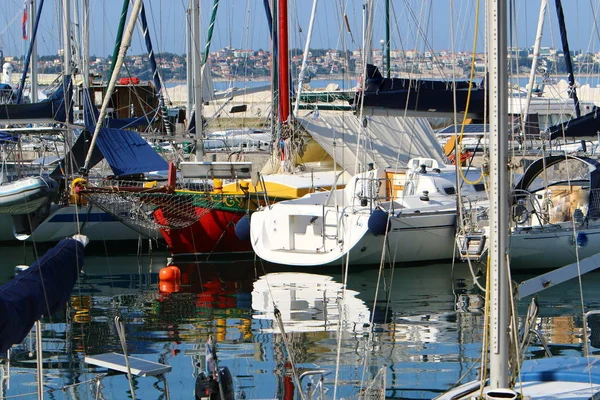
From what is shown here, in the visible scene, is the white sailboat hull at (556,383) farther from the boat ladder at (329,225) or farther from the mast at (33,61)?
the mast at (33,61)

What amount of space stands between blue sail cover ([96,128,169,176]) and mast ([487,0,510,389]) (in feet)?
55.6

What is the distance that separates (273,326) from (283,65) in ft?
33.5

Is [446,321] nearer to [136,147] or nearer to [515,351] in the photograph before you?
[515,351]

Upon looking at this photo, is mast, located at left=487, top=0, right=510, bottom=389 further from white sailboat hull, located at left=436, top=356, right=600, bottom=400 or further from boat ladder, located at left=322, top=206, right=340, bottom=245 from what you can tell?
boat ladder, located at left=322, top=206, right=340, bottom=245

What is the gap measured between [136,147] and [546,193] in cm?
967

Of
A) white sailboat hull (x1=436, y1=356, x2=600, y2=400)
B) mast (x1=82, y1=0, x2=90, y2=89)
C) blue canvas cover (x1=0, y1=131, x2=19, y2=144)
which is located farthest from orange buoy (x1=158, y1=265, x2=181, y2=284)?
white sailboat hull (x1=436, y1=356, x2=600, y2=400)

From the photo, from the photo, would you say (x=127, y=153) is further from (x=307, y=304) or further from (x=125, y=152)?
(x=307, y=304)

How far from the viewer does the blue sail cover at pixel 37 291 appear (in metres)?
6.59

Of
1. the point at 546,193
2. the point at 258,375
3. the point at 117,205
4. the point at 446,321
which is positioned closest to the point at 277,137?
the point at 117,205

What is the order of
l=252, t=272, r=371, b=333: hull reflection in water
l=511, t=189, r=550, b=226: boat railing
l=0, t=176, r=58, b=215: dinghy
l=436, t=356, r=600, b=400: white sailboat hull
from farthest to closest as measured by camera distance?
l=0, t=176, r=58, b=215: dinghy, l=511, t=189, r=550, b=226: boat railing, l=252, t=272, r=371, b=333: hull reflection in water, l=436, t=356, r=600, b=400: white sailboat hull

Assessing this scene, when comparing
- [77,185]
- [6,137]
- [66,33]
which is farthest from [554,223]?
[66,33]

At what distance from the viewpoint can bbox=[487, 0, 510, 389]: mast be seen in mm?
6477

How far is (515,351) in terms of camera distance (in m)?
6.84

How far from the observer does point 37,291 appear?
7.35m
